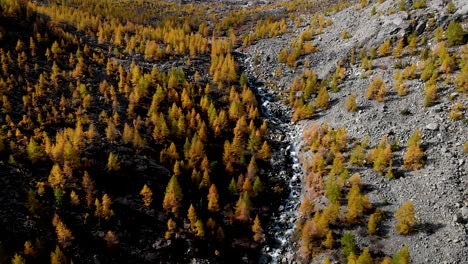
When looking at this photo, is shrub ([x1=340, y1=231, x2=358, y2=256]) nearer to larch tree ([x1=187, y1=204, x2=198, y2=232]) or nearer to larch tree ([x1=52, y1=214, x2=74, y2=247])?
larch tree ([x1=187, y1=204, x2=198, y2=232])

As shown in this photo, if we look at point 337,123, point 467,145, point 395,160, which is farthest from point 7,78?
point 467,145

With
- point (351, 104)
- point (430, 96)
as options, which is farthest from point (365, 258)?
point (351, 104)

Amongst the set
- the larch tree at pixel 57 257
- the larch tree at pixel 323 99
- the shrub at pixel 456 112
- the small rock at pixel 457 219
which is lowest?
the larch tree at pixel 57 257

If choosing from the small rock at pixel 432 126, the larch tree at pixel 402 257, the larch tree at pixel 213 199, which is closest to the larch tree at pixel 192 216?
the larch tree at pixel 213 199

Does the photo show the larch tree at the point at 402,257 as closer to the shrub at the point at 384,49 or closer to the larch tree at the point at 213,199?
the larch tree at the point at 213,199

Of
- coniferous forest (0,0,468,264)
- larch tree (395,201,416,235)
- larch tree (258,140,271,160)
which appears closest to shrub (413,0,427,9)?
coniferous forest (0,0,468,264)

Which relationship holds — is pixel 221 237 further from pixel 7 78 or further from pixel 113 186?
pixel 7 78
